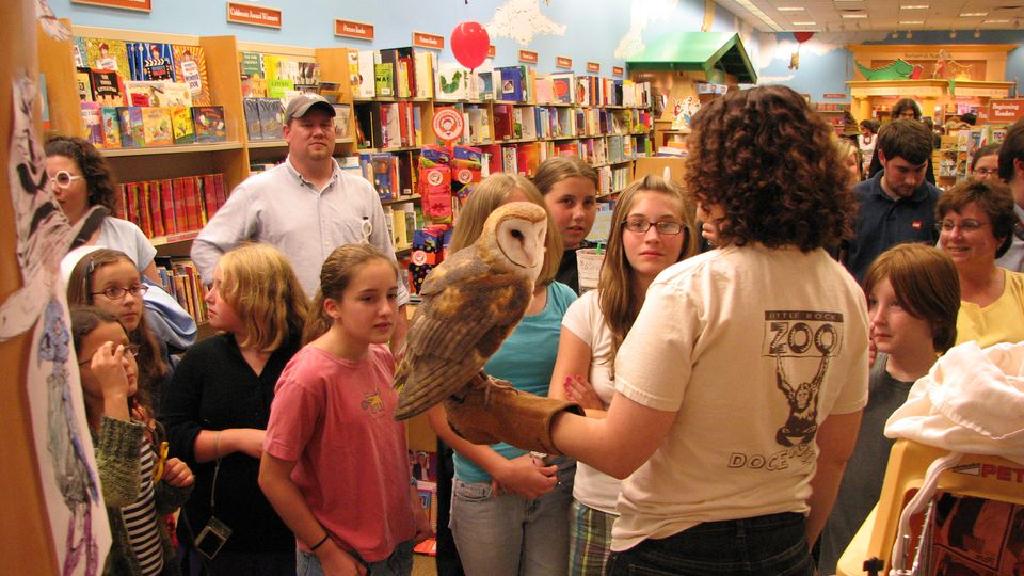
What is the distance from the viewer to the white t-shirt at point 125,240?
2681 millimetres

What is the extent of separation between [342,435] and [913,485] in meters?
1.17

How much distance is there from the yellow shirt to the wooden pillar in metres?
2.35

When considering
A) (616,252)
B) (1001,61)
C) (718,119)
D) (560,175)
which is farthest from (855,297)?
(1001,61)

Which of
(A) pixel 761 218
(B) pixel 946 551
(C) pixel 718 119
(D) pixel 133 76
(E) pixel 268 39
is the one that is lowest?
(B) pixel 946 551

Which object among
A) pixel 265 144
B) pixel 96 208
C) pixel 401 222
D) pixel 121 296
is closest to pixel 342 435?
pixel 121 296

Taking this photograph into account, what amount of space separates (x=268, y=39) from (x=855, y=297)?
15.0 feet

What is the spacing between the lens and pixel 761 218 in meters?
1.09

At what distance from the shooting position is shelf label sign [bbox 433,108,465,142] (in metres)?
5.38

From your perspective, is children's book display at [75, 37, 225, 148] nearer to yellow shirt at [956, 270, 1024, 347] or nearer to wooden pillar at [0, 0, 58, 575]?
wooden pillar at [0, 0, 58, 575]

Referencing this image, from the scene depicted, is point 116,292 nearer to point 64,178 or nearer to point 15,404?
point 64,178

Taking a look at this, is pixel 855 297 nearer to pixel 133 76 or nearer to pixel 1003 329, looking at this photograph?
pixel 1003 329

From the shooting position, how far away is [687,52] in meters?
10.8

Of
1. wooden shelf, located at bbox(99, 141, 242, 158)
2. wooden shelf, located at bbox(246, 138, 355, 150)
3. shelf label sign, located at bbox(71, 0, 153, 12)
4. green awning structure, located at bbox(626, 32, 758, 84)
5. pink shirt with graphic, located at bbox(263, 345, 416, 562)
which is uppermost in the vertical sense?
green awning structure, located at bbox(626, 32, 758, 84)

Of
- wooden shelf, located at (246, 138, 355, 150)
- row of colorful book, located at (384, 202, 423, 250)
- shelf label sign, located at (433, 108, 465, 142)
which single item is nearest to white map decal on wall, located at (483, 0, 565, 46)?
shelf label sign, located at (433, 108, 465, 142)
